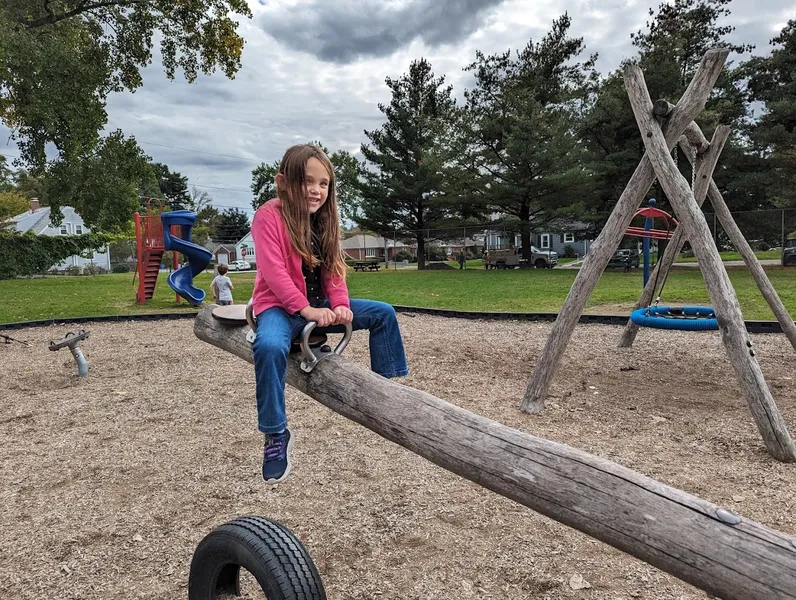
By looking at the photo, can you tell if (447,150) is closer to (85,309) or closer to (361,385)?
(85,309)

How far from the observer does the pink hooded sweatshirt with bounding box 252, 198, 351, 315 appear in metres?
1.77

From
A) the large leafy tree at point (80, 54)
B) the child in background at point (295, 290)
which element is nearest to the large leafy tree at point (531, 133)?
the large leafy tree at point (80, 54)

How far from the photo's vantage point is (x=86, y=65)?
11.6 meters

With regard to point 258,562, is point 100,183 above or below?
above

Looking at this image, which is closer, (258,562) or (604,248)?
(258,562)

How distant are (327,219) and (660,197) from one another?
25.5 m

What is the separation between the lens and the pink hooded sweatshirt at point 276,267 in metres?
1.77

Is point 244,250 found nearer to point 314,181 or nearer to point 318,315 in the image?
point 314,181

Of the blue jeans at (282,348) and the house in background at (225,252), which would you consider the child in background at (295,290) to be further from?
the house in background at (225,252)

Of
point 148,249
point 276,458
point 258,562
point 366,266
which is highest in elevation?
point 148,249

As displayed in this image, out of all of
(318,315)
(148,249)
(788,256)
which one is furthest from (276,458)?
(788,256)

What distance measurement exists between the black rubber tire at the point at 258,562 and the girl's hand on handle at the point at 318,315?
665mm

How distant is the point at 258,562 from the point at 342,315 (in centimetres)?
81

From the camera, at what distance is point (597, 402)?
14.6 ft
